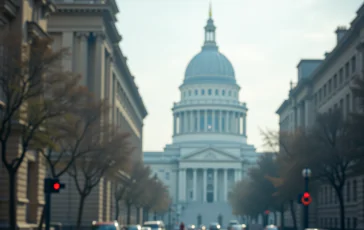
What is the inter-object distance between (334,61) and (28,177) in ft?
144

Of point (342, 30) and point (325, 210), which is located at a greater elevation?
point (342, 30)

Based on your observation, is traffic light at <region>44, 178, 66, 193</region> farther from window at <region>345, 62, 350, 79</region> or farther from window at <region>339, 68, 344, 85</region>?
window at <region>339, 68, 344, 85</region>

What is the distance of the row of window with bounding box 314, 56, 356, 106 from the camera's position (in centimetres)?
7881

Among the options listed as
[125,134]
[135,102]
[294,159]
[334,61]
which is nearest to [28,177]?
[125,134]

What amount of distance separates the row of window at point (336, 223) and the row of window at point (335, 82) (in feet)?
41.8

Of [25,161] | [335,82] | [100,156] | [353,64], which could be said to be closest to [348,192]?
[353,64]

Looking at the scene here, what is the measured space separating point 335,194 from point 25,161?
4487 cm

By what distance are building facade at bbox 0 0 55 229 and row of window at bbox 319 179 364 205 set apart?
3392 centimetres

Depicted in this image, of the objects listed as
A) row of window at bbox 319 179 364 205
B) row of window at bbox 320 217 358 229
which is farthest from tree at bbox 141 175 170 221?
row of window at bbox 320 217 358 229

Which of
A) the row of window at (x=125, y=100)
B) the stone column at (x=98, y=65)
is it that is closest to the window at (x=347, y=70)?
the stone column at (x=98, y=65)

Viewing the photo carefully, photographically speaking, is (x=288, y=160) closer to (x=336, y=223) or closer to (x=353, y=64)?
(x=353, y=64)

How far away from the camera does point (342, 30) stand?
96000 mm

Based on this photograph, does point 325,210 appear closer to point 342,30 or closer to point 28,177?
point 342,30

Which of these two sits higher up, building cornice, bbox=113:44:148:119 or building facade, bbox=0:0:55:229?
building cornice, bbox=113:44:148:119
